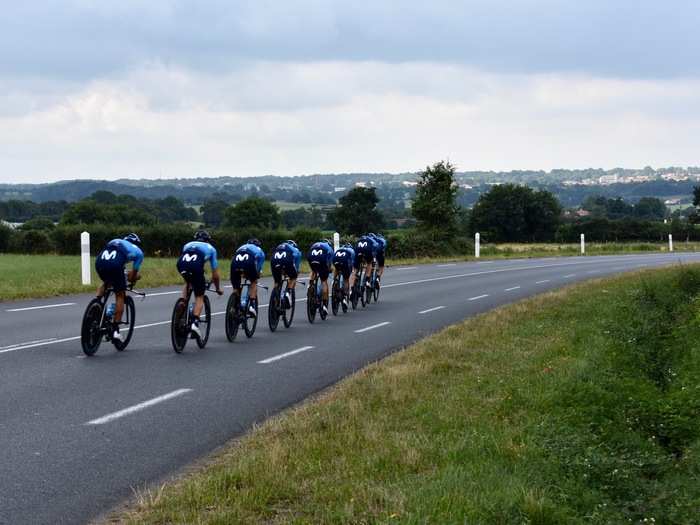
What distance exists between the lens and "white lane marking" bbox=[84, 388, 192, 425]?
8133 millimetres

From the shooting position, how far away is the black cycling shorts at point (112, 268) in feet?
39.2

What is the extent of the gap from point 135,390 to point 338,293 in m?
9.39

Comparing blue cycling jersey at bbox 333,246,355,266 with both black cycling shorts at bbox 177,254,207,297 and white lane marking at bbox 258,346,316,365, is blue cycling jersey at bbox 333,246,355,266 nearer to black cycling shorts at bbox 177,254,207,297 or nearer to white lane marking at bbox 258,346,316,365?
white lane marking at bbox 258,346,316,365

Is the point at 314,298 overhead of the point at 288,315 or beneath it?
overhead

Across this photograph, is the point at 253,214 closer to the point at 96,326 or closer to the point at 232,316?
the point at 232,316

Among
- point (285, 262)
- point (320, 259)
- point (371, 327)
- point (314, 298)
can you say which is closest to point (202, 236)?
point (285, 262)

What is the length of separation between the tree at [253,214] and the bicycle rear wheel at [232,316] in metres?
73.2

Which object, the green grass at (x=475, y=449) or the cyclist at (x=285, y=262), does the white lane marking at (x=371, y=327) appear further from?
the green grass at (x=475, y=449)

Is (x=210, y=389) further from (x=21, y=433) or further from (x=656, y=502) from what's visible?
(x=656, y=502)

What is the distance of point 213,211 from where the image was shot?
332 feet

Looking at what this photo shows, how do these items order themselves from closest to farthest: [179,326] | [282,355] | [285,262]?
[179,326] < [282,355] < [285,262]

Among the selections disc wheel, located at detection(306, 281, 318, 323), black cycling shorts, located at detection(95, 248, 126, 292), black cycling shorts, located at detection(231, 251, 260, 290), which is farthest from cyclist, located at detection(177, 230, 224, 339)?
disc wheel, located at detection(306, 281, 318, 323)

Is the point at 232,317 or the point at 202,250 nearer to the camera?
the point at 202,250

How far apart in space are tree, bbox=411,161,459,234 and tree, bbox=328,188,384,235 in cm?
3403
